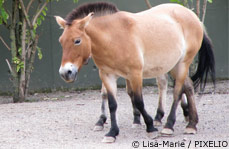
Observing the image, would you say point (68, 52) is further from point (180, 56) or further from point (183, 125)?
point (183, 125)

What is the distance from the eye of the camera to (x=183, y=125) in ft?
19.2

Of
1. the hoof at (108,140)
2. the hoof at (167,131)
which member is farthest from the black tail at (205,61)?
the hoof at (108,140)

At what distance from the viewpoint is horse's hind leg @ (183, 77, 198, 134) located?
209 inches

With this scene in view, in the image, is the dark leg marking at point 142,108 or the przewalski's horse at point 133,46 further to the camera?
the dark leg marking at point 142,108

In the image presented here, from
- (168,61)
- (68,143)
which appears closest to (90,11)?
(168,61)

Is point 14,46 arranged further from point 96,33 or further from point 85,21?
point 85,21

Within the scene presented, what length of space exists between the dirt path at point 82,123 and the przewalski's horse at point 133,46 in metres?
0.26

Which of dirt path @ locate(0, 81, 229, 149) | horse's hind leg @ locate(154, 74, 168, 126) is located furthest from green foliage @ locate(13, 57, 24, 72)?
horse's hind leg @ locate(154, 74, 168, 126)

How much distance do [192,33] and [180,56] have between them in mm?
359

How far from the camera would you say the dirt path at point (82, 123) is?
491 cm

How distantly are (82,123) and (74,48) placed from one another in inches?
72.0

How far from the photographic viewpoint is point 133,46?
491 cm

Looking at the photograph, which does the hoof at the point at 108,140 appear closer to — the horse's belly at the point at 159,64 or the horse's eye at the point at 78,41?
the horse's belly at the point at 159,64

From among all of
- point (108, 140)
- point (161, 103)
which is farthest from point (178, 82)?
point (108, 140)
